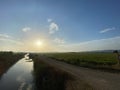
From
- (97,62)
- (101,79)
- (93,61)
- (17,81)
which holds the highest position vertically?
(93,61)

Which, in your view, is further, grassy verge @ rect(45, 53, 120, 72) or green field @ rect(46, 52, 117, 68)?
green field @ rect(46, 52, 117, 68)

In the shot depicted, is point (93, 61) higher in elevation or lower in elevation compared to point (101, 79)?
higher

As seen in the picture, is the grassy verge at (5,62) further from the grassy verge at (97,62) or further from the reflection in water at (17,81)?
the grassy verge at (97,62)

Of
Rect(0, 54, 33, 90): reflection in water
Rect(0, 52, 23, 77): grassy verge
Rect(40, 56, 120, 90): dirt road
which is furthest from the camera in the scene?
Rect(0, 52, 23, 77): grassy verge

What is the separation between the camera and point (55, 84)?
66.5ft

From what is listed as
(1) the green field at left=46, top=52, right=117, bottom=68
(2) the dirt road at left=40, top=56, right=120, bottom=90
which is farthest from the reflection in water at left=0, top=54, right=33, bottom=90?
(1) the green field at left=46, top=52, right=117, bottom=68

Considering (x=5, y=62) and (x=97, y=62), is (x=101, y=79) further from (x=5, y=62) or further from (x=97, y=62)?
(x=5, y=62)

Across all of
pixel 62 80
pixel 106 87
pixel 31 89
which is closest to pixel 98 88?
pixel 106 87

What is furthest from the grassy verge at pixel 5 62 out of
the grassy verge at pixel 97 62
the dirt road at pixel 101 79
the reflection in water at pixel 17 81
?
the dirt road at pixel 101 79

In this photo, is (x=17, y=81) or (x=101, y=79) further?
(x=17, y=81)

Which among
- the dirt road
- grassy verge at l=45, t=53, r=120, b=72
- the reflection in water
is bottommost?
the reflection in water

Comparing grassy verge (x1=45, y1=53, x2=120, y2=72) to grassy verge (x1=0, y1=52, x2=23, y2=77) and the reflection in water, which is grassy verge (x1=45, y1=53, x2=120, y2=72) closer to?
the reflection in water

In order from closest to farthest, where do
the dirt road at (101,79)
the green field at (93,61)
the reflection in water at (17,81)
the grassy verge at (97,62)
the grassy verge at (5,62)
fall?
the dirt road at (101,79) → the grassy verge at (97,62) → the reflection in water at (17,81) → the green field at (93,61) → the grassy verge at (5,62)

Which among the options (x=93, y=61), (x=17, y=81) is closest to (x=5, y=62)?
(x=17, y=81)
